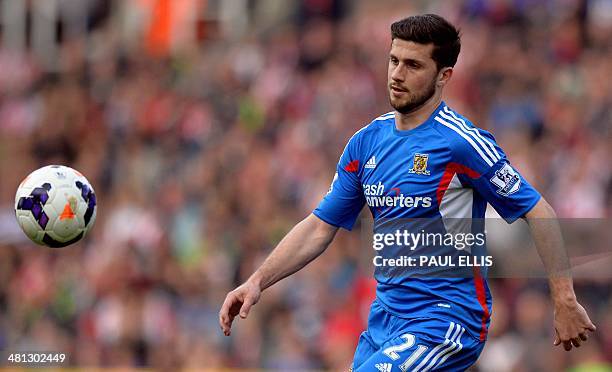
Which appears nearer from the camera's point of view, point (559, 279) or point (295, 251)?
point (559, 279)

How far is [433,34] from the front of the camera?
5.33 metres

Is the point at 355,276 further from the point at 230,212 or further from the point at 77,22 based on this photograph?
the point at 77,22

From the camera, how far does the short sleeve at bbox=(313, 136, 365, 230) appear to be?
223 inches

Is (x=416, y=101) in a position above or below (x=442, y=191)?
above

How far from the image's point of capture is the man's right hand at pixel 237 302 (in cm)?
555

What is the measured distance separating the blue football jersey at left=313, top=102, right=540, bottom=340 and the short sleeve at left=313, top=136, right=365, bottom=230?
0.53 feet

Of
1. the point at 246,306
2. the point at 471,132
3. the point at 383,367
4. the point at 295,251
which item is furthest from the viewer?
the point at 295,251

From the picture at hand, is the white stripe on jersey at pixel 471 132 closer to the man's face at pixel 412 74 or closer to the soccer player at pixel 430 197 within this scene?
the soccer player at pixel 430 197

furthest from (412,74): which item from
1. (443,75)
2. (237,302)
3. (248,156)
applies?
(248,156)

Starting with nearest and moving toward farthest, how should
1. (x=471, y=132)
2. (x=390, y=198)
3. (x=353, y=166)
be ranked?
(x=471, y=132), (x=390, y=198), (x=353, y=166)

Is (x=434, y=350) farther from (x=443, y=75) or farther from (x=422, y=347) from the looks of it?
(x=443, y=75)

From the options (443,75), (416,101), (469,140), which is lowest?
(469,140)

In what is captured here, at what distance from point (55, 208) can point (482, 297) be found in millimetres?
3037

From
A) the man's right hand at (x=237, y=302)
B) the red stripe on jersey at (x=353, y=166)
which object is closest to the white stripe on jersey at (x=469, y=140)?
the red stripe on jersey at (x=353, y=166)
